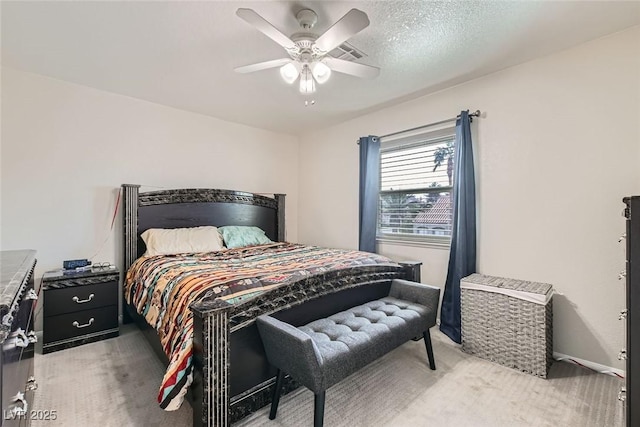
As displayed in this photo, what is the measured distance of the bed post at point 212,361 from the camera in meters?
1.39

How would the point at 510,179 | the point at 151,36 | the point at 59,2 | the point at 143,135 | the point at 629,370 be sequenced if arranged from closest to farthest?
the point at 629,370 → the point at 59,2 → the point at 151,36 → the point at 510,179 → the point at 143,135

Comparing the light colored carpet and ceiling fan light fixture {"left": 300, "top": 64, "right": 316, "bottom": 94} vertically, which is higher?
ceiling fan light fixture {"left": 300, "top": 64, "right": 316, "bottom": 94}

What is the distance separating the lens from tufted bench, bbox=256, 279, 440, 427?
144 cm

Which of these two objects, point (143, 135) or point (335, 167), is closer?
point (143, 135)

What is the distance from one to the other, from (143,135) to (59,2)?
1.67 meters

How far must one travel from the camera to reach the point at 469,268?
2752mm

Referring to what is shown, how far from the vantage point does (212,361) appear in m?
1.41

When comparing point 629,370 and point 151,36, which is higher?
point 151,36

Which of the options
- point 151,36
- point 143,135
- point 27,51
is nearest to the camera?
point 151,36

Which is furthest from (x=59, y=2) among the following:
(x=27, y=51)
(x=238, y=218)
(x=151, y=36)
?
(x=238, y=218)

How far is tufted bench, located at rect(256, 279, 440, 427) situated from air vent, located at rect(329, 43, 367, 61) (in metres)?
1.95

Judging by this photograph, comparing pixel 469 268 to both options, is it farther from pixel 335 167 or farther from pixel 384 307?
pixel 335 167

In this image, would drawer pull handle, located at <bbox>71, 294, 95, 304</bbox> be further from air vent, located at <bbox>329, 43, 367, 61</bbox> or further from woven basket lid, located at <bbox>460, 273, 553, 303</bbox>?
woven basket lid, located at <bbox>460, 273, 553, 303</bbox>

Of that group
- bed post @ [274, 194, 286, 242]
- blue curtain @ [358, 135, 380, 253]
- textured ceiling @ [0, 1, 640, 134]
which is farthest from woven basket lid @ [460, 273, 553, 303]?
bed post @ [274, 194, 286, 242]
